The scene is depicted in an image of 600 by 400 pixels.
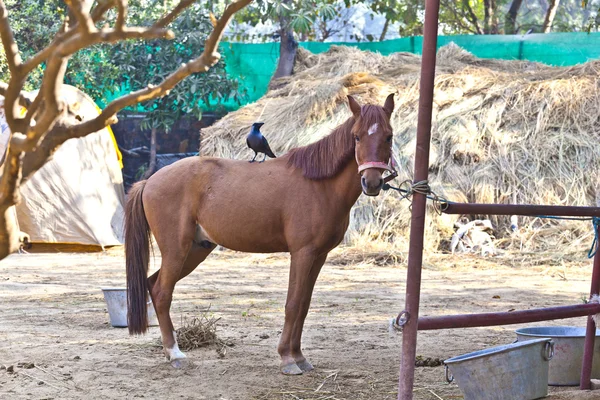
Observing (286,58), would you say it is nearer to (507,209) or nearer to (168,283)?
(168,283)

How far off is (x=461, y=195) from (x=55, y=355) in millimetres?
7129

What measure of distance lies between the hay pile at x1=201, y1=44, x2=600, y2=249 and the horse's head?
6387mm

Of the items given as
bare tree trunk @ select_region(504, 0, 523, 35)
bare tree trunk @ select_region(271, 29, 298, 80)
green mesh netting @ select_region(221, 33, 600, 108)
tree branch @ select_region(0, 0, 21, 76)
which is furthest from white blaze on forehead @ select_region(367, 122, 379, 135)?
bare tree trunk @ select_region(504, 0, 523, 35)

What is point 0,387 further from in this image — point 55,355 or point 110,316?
point 110,316

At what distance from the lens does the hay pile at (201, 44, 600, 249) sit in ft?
35.8

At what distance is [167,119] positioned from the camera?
1502 centimetres

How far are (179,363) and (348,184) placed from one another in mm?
1540

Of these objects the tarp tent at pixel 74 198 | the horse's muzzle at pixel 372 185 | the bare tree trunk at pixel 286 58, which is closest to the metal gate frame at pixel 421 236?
the horse's muzzle at pixel 372 185

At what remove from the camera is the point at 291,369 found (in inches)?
184

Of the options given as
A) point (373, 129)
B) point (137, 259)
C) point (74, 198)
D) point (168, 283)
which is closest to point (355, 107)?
point (373, 129)

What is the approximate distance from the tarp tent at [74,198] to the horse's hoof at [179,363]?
7.44m

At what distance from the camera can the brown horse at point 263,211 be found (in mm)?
4762

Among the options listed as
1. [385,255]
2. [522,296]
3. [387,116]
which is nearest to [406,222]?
[385,255]

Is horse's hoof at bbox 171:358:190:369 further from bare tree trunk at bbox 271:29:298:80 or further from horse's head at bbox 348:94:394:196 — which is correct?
bare tree trunk at bbox 271:29:298:80
